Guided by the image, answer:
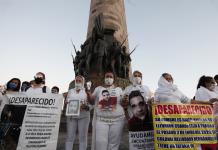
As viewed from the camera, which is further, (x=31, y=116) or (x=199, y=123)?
(x=31, y=116)

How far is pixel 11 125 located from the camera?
3.61 meters

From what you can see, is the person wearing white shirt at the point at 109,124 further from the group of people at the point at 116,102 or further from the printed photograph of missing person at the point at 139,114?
the printed photograph of missing person at the point at 139,114

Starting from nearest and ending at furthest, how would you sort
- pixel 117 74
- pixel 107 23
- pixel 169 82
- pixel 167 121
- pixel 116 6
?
1. pixel 167 121
2. pixel 169 82
3. pixel 117 74
4. pixel 107 23
5. pixel 116 6

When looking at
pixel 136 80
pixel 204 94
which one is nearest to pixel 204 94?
pixel 204 94

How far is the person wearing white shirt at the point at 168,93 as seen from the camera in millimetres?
3897

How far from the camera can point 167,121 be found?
11.2ft

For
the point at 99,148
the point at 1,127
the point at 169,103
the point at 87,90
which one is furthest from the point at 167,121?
the point at 1,127

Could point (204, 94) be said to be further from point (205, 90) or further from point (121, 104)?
point (121, 104)

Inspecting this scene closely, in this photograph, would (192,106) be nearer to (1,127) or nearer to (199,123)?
(199,123)

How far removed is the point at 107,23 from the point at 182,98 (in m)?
9.10

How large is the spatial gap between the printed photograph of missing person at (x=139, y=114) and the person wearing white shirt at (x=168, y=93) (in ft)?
1.32

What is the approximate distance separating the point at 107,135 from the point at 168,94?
127 centimetres

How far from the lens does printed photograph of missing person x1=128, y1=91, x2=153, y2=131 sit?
3.59 meters

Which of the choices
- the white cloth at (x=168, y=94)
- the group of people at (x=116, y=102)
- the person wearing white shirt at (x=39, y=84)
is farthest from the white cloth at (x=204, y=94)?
the person wearing white shirt at (x=39, y=84)
